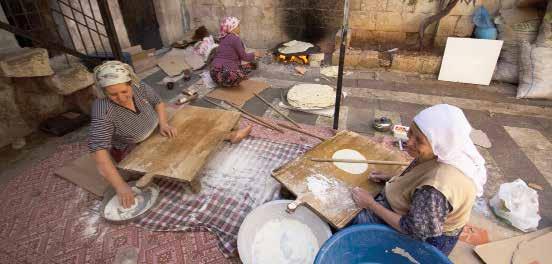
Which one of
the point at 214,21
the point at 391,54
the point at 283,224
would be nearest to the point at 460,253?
the point at 283,224

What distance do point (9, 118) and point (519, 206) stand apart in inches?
212

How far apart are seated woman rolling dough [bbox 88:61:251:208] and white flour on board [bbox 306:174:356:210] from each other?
144 centimetres

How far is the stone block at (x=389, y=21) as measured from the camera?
5525 mm

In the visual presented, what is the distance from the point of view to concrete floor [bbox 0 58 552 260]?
118 inches

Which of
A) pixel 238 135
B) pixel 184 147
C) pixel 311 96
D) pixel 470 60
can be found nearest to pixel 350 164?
pixel 238 135

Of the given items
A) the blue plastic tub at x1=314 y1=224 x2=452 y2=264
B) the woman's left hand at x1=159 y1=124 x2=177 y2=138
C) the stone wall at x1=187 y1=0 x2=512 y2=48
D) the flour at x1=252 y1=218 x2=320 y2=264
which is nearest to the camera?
the blue plastic tub at x1=314 y1=224 x2=452 y2=264

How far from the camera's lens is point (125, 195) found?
2.37 m

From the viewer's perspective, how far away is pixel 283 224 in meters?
2.23

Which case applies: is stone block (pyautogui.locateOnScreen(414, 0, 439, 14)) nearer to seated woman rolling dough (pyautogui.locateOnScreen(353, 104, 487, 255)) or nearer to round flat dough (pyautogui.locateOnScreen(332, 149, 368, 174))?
round flat dough (pyautogui.locateOnScreen(332, 149, 368, 174))

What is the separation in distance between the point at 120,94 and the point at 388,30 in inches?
206

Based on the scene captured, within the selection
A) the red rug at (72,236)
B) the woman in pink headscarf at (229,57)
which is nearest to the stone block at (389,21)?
the woman in pink headscarf at (229,57)

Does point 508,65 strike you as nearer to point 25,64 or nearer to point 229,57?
Answer: point 229,57

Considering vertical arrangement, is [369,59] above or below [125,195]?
above

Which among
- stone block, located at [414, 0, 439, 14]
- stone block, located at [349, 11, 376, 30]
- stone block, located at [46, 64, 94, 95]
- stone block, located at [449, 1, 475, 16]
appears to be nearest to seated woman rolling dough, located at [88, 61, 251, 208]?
stone block, located at [46, 64, 94, 95]
